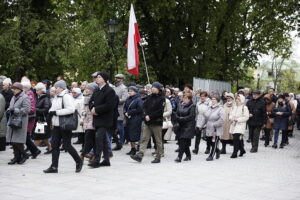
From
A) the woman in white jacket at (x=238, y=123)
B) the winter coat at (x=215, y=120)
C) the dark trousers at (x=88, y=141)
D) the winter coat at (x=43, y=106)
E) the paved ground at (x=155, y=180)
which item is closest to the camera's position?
the paved ground at (x=155, y=180)

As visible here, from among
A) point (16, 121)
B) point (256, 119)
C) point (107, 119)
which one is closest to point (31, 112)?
point (16, 121)

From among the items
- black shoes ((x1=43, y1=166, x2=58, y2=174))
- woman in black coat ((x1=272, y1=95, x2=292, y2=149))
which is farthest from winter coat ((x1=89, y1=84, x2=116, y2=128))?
woman in black coat ((x1=272, y1=95, x2=292, y2=149))

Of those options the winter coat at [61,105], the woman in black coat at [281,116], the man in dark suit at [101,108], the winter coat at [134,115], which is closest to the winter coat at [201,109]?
the winter coat at [134,115]

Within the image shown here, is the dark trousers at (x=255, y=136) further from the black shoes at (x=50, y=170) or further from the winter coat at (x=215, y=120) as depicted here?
the black shoes at (x=50, y=170)

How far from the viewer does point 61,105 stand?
10742mm

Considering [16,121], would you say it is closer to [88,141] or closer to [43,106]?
[88,141]

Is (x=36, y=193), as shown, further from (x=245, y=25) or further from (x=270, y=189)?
(x=245, y=25)

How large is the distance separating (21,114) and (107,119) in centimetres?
192

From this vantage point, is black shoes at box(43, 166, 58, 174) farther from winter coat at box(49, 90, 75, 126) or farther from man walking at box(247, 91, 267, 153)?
man walking at box(247, 91, 267, 153)

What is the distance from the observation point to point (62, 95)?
10844 mm

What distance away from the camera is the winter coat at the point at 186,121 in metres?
13.1

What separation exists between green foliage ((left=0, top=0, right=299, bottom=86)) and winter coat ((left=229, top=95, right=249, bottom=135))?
27.5 feet

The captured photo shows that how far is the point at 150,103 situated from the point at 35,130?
10.9ft

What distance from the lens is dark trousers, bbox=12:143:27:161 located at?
11827mm
